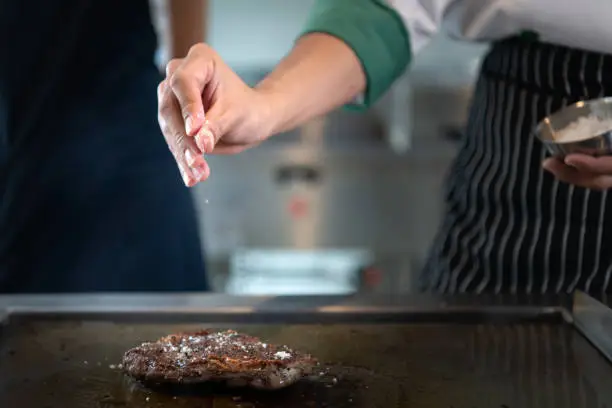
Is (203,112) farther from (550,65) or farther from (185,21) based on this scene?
(185,21)

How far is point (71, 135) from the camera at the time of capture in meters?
1.14

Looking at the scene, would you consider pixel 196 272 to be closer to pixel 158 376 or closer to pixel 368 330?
pixel 368 330

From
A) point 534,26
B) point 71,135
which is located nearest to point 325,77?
point 534,26

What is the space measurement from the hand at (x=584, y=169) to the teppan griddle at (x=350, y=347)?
109mm

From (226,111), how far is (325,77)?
0.55 ft

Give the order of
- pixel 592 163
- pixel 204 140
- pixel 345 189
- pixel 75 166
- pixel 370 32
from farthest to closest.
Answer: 1. pixel 345 189
2. pixel 75 166
3. pixel 370 32
4. pixel 592 163
5. pixel 204 140

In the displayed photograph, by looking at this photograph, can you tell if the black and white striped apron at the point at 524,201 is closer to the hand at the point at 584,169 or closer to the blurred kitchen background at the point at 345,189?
the hand at the point at 584,169

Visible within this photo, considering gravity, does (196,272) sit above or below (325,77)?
below

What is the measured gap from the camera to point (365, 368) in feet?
2.15

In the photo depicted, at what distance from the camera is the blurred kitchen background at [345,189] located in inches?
103

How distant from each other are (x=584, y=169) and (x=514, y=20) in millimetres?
205

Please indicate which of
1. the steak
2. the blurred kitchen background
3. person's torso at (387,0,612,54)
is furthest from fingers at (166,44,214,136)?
the blurred kitchen background

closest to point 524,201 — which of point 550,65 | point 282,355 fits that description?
point 550,65

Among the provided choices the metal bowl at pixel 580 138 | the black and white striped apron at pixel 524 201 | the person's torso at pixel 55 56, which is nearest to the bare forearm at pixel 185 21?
the person's torso at pixel 55 56
